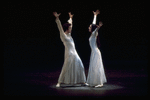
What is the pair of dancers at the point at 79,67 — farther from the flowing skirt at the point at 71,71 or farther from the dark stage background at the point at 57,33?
the dark stage background at the point at 57,33

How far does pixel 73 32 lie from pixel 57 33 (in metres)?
0.52

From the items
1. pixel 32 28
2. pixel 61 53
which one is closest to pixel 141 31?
pixel 61 53

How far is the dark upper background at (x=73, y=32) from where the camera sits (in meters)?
6.99

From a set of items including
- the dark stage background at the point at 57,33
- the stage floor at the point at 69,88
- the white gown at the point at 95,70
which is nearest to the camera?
the stage floor at the point at 69,88

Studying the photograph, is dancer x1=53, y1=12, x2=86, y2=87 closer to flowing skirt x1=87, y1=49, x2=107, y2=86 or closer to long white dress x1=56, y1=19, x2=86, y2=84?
long white dress x1=56, y1=19, x2=86, y2=84

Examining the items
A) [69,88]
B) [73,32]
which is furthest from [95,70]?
[73,32]

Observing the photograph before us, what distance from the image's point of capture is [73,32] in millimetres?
7586

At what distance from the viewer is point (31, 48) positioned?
795 cm

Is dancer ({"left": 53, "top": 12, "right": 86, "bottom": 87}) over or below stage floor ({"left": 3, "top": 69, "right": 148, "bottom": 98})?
over

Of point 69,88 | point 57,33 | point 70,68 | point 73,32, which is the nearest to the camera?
point 69,88

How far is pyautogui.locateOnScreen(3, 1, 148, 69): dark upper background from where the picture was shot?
699cm

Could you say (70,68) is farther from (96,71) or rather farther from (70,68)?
(96,71)

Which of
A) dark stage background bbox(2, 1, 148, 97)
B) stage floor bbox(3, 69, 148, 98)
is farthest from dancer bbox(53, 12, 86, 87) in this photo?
dark stage background bbox(2, 1, 148, 97)

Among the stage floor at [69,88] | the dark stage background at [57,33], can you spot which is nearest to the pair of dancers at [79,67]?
the stage floor at [69,88]
